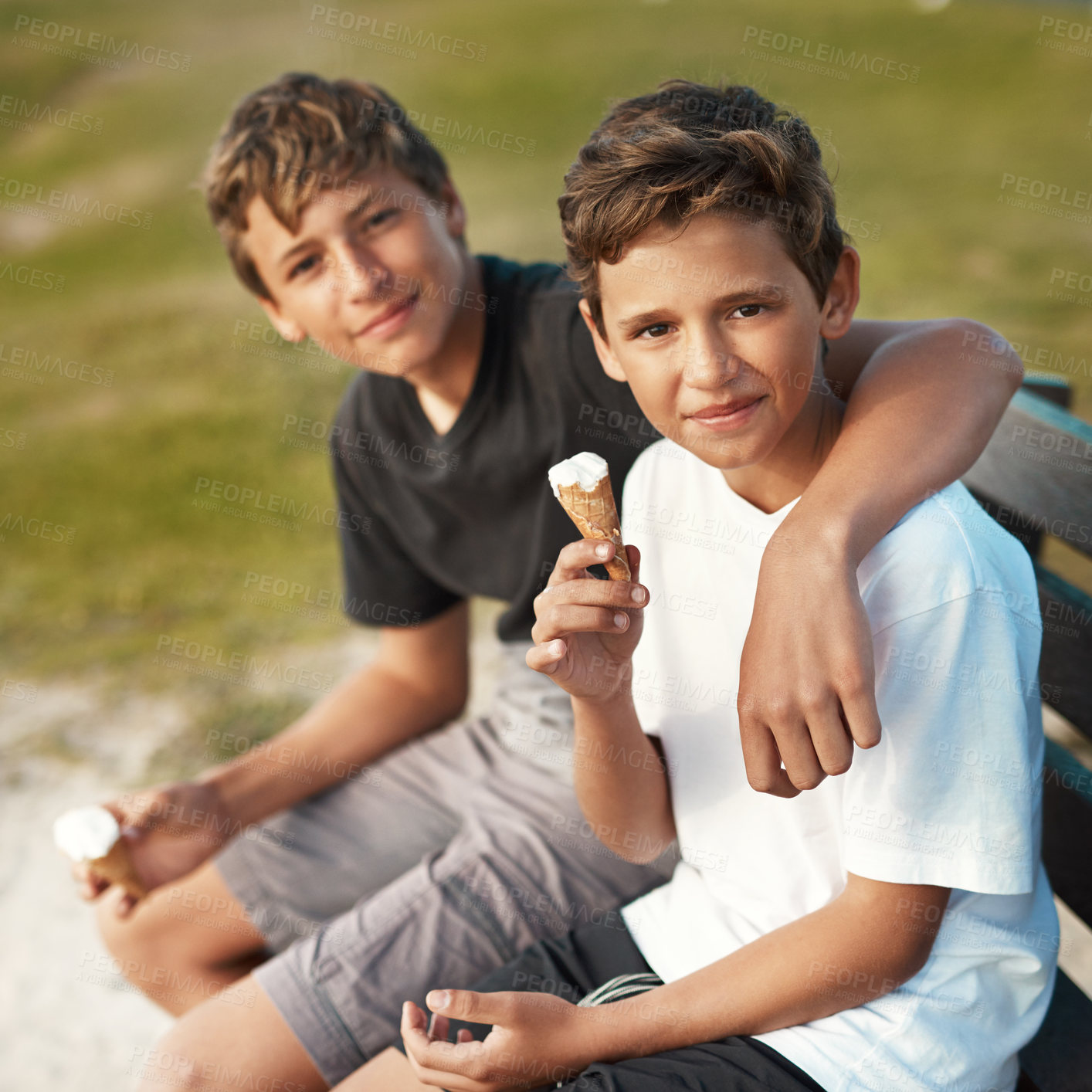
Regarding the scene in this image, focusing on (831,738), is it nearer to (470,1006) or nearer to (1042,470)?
(470,1006)

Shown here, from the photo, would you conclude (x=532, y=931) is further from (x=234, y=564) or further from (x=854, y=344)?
(x=234, y=564)

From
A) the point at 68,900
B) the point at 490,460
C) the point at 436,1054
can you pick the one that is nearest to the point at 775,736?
the point at 436,1054

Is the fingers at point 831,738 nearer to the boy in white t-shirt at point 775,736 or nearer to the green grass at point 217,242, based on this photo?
the boy in white t-shirt at point 775,736

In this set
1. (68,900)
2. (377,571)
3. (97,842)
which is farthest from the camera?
(68,900)

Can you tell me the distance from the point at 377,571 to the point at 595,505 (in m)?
1.10

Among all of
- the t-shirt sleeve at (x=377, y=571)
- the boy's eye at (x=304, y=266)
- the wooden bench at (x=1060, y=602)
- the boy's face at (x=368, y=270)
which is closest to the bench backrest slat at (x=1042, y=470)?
the wooden bench at (x=1060, y=602)

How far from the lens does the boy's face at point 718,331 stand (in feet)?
4.13

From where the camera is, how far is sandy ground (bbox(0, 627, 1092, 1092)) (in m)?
2.44

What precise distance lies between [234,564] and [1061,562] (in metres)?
3.39

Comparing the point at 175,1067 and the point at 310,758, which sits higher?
the point at 310,758

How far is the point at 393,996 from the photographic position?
1.69 metres

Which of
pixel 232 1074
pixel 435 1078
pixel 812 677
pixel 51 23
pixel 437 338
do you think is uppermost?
pixel 51 23

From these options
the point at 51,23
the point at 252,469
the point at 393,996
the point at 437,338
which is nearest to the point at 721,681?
the point at 393,996

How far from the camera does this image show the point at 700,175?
4.12 feet
